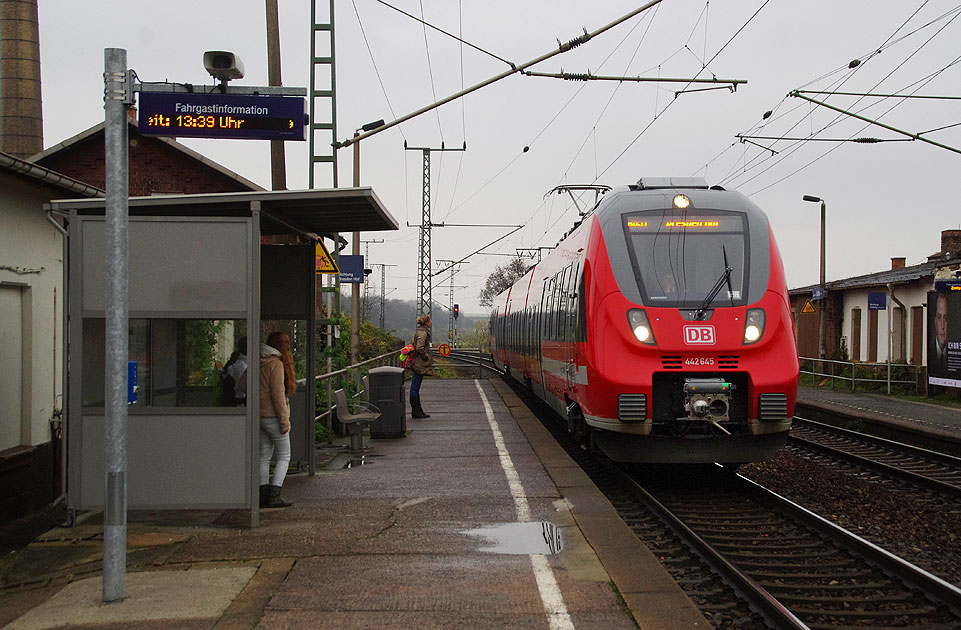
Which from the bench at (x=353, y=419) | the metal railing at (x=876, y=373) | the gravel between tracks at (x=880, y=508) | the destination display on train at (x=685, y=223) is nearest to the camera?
the gravel between tracks at (x=880, y=508)

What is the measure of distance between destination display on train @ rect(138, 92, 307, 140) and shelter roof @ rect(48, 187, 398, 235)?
57 centimetres

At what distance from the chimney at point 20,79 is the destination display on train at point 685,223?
632 inches

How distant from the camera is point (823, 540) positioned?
7.51 m

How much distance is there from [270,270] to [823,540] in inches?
233

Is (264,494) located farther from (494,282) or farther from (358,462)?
(494,282)

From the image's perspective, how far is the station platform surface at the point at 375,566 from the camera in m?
5.24

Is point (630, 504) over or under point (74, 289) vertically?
under

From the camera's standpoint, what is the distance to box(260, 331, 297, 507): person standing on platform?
826 cm

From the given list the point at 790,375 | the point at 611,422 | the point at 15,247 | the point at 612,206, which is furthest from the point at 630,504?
the point at 15,247

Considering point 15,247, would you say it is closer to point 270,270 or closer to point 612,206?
point 270,270

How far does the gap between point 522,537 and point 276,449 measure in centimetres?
248

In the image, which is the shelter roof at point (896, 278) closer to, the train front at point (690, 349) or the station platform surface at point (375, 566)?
the train front at point (690, 349)

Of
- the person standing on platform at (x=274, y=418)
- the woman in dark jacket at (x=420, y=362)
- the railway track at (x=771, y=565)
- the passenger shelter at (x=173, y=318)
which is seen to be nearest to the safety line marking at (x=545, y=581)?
the railway track at (x=771, y=565)

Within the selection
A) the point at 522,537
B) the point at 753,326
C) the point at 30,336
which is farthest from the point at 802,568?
the point at 30,336
